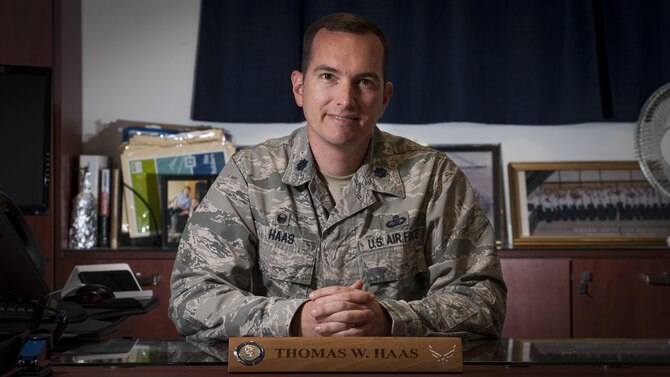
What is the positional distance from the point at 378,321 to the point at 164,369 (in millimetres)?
539

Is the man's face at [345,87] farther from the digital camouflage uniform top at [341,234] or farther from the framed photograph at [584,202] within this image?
the framed photograph at [584,202]

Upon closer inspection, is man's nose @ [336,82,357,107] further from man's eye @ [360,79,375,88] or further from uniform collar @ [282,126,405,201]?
uniform collar @ [282,126,405,201]

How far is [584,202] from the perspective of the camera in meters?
3.64

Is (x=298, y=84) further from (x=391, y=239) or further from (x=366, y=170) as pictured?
(x=391, y=239)

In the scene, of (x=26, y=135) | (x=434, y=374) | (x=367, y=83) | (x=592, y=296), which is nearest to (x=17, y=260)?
(x=434, y=374)

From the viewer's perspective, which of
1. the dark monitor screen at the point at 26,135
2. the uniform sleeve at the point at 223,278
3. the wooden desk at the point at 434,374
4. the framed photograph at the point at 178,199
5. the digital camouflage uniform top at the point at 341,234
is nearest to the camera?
the wooden desk at the point at 434,374

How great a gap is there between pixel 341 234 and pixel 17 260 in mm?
749

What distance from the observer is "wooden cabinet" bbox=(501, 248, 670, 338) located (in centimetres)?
A: 332

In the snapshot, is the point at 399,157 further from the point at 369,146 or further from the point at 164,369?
the point at 164,369

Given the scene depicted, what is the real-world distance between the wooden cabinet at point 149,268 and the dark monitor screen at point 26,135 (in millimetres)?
237

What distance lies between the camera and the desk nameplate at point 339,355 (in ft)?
4.07

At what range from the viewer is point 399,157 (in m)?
2.13

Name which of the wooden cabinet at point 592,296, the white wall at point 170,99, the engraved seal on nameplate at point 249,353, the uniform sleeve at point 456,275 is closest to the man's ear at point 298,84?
the uniform sleeve at point 456,275

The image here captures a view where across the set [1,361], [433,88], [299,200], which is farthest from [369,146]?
[433,88]
